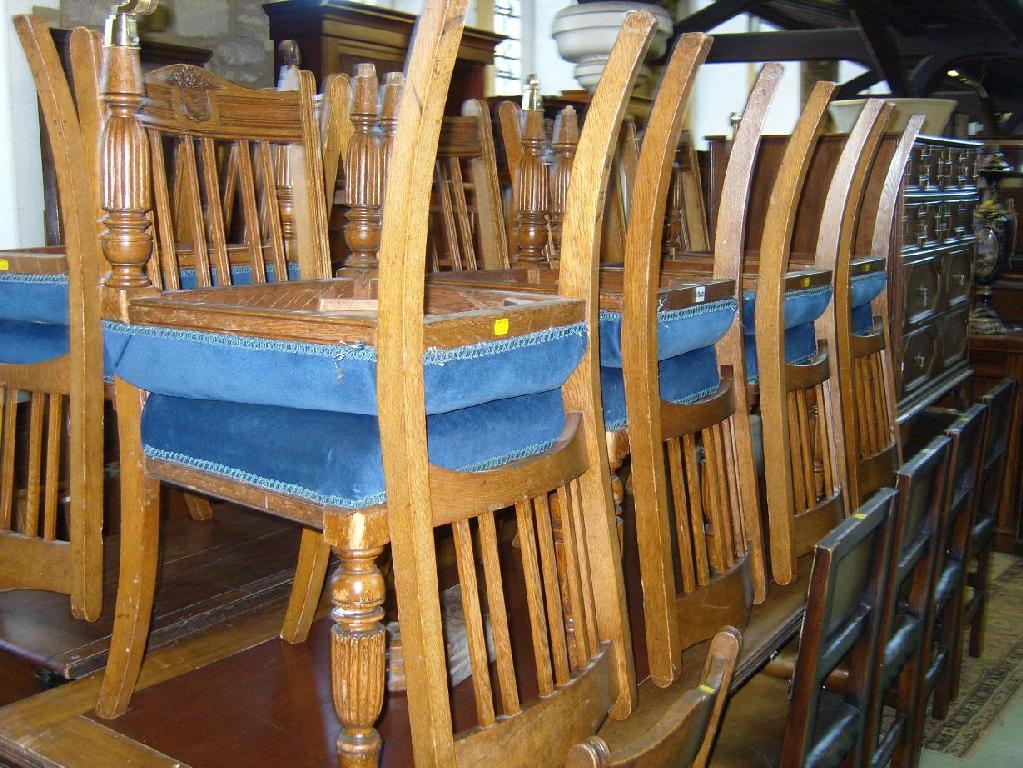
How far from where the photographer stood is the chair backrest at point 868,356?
2.07 metres

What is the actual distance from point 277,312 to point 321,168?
78cm

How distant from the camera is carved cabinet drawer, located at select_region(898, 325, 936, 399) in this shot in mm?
2926

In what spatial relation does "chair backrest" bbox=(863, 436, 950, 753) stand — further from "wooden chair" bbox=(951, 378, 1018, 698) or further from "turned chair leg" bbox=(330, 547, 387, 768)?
"turned chair leg" bbox=(330, 547, 387, 768)

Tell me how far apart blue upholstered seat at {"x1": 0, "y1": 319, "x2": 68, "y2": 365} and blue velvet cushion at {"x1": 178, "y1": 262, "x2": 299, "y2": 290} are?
0.72ft

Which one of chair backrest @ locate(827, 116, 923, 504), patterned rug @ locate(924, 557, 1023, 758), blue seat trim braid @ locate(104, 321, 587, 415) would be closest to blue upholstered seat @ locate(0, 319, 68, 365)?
blue seat trim braid @ locate(104, 321, 587, 415)

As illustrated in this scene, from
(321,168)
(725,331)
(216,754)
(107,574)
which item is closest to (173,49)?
(321,168)

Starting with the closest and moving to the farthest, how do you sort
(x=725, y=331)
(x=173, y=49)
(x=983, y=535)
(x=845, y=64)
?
(x=725, y=331) → (x=983, y=535) → (x=173, y=49) → (x=845, y=64)

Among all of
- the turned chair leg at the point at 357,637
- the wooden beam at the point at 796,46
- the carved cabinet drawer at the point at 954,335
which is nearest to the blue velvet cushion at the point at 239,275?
the turned chair leg at the point at 357,637

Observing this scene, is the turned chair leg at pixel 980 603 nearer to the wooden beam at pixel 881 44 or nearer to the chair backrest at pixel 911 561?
the chair backrest at pixel 911 561

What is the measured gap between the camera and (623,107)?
47.5 inches

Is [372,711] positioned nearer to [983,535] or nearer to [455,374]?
[455,374]

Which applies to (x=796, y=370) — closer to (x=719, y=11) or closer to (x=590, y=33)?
(x=590, y=33)

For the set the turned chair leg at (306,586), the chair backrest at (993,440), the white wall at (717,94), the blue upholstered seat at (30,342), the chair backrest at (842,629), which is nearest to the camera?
the chair backrest at (842,629)

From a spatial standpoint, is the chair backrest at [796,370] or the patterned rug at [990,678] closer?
the chair backrest at [796,370]
